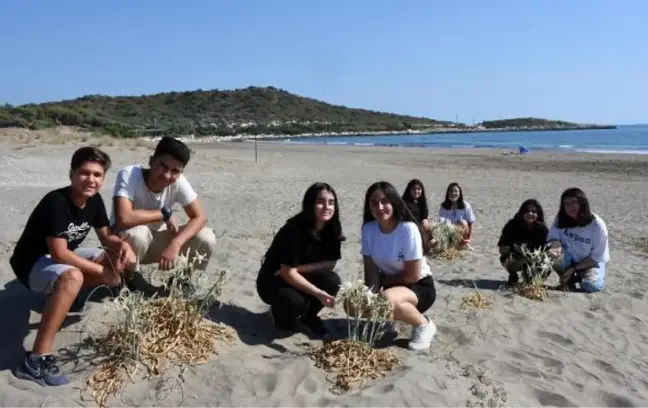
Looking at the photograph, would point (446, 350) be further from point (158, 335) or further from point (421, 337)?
point (158, 335)

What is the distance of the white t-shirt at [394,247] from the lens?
415 centimetres

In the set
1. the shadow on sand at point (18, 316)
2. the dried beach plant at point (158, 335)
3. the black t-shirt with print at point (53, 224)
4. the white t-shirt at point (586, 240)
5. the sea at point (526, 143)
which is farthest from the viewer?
the sea at point (526, 143)

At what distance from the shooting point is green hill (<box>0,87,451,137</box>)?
69.1 meters

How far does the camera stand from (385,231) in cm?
427

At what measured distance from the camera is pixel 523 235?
19.9 feet

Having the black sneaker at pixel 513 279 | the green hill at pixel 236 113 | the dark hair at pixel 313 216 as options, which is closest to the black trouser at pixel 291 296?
the dark hair at pixel 313 216

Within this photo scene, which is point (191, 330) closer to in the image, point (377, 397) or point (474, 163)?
point (377, 397)

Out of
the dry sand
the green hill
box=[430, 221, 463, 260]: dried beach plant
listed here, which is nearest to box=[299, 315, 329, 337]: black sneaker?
the dry sand

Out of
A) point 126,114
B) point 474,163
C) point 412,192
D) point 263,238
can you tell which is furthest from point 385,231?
point 126,114

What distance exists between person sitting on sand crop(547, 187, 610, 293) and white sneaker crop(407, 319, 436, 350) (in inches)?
83.4

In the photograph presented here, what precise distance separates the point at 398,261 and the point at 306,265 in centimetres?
65

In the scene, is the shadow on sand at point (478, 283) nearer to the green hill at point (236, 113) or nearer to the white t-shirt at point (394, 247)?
the white t-shirt at point (394, 247)

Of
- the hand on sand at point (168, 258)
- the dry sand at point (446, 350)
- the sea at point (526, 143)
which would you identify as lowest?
the sea at point (526, 143)

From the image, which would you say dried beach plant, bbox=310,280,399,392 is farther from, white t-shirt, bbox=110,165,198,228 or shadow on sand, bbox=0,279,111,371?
shadow on sand, bbox=0,279,111,371
